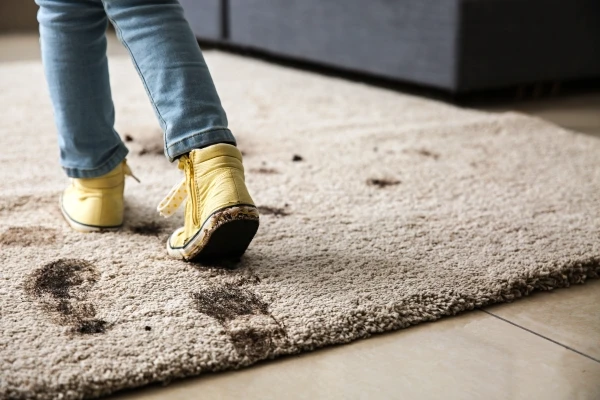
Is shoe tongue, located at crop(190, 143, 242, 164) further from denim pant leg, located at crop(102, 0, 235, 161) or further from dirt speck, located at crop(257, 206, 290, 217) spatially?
dirt speck, located at crop(257, 206, 290, 217)

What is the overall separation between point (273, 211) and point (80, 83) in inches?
13.6

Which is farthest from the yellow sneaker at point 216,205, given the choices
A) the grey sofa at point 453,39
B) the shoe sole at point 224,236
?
the grey sofa at point 453,39

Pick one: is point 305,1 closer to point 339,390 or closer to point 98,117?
point 98,117

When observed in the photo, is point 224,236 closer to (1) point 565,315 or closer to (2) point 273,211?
(2) point 273,211

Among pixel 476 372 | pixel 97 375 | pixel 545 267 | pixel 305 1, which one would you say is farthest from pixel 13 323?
pixel 305 1

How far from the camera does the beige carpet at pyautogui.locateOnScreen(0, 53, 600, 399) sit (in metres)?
0.81

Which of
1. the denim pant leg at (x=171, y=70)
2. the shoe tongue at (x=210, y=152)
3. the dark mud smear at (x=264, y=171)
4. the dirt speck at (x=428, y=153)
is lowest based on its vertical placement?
the dirt speck at (x=428, y=153)

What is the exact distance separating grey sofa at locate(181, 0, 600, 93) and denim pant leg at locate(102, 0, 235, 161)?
1326 millimetres

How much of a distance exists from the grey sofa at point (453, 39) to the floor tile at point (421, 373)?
142 centimetres

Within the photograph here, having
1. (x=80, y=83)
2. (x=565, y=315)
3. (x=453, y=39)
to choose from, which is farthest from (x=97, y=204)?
(x=453, y=39)

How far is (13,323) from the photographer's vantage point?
84 centimetres

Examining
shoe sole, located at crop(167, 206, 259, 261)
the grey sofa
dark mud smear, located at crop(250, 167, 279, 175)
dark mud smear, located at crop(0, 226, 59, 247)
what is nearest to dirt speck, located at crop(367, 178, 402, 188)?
dark mud smear, located at crop(250, 167, 279, 175)

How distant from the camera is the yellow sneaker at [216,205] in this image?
0.94 metres

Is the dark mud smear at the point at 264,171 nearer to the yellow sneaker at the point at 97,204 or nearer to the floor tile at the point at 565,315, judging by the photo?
the yellow sneaker at the point at 97,204
